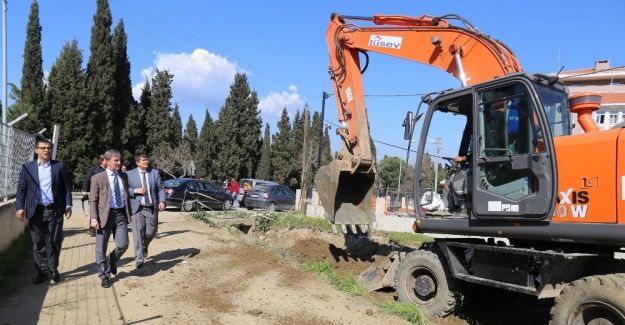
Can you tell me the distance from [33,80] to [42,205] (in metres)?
35.2

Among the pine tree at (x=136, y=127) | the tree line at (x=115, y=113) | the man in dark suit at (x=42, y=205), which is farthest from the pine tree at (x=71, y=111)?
the man in dark suit at (x=42, y=205)

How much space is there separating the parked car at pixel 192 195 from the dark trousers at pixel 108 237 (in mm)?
14556

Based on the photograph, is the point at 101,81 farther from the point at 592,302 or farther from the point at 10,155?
the point at 592,302

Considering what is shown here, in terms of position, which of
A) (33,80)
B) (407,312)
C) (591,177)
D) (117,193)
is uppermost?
(33,80)

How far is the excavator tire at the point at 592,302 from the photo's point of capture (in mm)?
4789

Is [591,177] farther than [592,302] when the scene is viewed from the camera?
Yes

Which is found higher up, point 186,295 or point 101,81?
point 101,81

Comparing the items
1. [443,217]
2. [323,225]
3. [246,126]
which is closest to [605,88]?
[246,126]

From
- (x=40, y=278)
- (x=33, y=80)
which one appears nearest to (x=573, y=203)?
(x=40, y=278)

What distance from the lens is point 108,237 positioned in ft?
23.2

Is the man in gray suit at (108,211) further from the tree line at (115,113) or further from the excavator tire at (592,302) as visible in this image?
the tree line at (115,113)

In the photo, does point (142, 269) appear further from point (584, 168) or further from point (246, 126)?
point (246, 126)

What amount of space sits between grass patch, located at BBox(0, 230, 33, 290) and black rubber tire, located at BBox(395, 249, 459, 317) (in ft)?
17.6

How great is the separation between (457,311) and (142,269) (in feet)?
16.0
